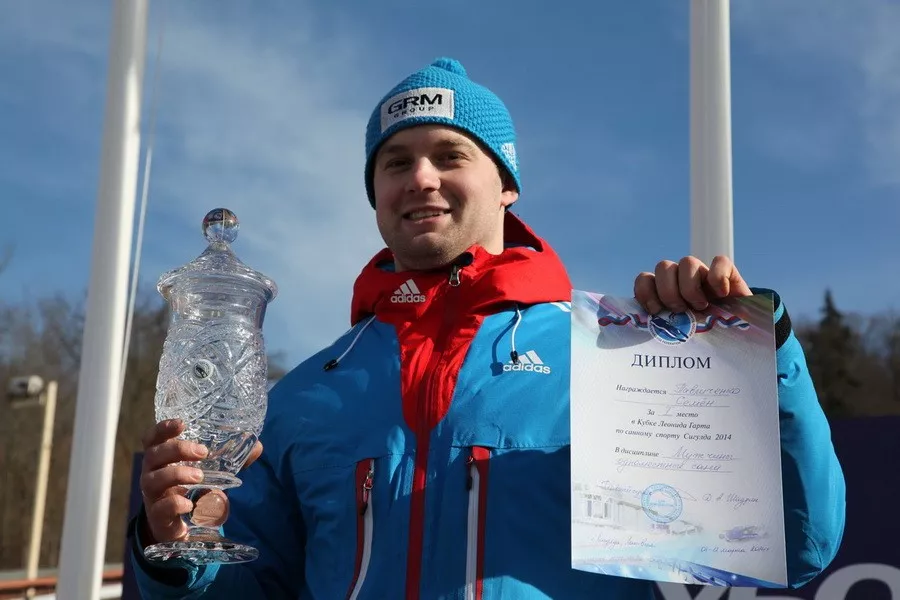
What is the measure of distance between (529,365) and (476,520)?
1.08 feet

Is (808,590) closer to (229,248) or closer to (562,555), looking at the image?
(562,555)

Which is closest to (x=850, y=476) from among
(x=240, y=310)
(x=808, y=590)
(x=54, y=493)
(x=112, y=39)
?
(x=808, y=590)

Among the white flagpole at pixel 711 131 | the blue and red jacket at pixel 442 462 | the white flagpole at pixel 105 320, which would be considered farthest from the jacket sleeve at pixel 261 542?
the white flagpole at pixel 105 320

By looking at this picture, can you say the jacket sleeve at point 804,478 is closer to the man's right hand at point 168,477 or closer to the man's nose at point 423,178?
the man's nose at point 423,178

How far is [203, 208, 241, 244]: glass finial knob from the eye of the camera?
197 centimetres

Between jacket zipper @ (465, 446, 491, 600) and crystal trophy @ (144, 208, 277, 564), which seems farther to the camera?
crystal trophy @ (144, 208, 277, 564)

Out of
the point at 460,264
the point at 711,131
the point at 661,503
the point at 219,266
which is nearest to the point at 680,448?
the point at 661,503

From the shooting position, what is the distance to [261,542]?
2.03m

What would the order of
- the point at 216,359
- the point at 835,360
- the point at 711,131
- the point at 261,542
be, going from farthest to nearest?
the point at 835,360 < the point at 711,131 < the point at 261,542 < the point at 216,359

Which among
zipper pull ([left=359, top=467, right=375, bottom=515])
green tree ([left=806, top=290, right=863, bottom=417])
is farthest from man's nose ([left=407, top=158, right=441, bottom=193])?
green tree ([left=806, top=290, right=863, bottom=417])

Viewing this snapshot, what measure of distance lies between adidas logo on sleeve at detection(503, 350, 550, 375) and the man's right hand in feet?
1.91

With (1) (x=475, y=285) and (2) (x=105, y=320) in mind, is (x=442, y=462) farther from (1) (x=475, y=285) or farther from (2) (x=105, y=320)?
(2) (x=105, y=320)

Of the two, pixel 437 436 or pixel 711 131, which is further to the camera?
pixel 711 131

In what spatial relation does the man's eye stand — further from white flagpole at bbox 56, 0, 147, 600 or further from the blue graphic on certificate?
white flagpole at bbox 56, 0, 147, 600
